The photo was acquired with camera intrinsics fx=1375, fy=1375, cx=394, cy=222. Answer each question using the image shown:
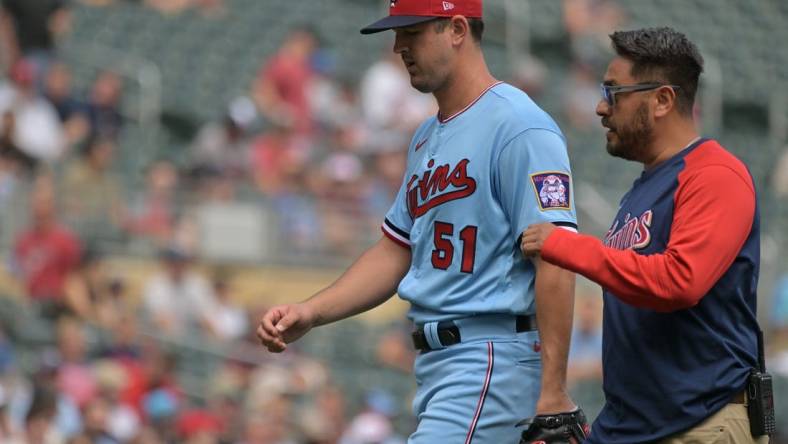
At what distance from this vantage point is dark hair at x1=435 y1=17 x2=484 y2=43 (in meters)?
3.49

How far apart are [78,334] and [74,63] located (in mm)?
3405

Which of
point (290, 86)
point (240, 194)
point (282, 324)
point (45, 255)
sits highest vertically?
point (282, 324)

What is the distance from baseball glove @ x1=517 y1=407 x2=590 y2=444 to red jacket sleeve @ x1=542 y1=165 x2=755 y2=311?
0.37 m

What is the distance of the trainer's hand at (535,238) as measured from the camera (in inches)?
119

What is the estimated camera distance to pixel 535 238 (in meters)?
3.04

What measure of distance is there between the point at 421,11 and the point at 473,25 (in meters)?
0.16

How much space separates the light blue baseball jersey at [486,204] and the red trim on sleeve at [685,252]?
1.04 ft

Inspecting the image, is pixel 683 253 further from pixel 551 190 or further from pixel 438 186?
Result: pixel 438 186

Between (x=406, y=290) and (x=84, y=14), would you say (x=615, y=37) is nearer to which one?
(x=406, y=290)

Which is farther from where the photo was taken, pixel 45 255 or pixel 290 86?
pixel 290 86

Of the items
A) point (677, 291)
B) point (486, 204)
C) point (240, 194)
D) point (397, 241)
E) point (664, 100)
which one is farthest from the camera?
point (240, 194)

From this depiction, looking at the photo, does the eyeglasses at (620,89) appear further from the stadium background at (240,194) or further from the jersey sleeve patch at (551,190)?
the stadium background at (240,194)

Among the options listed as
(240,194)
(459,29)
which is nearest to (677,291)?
(459,29)

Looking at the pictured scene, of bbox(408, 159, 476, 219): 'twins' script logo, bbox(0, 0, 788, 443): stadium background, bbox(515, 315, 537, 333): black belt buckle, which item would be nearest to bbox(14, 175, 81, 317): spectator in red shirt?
bbox(0, 0, 788, 443): stadium background
